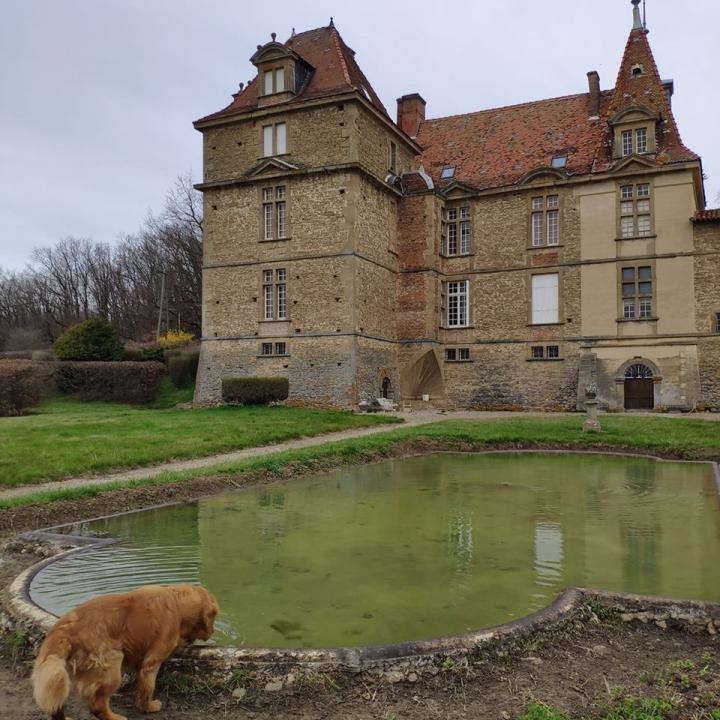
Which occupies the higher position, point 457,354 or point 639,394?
point 457,354

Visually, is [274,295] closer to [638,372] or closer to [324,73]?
[324,73]

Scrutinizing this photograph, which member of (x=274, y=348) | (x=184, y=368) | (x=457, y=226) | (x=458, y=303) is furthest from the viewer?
(x=184, y=368)

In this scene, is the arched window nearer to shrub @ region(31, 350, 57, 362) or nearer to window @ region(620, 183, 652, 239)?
window @ region(620, 183, 652, 239)

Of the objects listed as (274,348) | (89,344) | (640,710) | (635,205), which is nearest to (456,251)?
(635,205)

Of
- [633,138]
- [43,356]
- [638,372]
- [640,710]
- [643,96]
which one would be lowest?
[640,710]

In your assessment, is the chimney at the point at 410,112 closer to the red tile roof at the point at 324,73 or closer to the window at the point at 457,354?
the red tile roof at the point at 324,73

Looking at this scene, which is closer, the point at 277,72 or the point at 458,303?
the point at 277,72

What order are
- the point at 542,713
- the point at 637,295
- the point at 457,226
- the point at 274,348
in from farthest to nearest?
the point at 457,226, the point at 274,348, the point at 637,295, the point at 542,713

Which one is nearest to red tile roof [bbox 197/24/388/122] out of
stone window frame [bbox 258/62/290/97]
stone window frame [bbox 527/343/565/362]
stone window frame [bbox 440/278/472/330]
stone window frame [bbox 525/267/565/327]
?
stone window frame [bbox 258/62/290/97]

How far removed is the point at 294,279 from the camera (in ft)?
88.2

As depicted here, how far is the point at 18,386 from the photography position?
25203 millimetres

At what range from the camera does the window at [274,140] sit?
27375 millimetres

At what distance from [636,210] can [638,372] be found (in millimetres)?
6257

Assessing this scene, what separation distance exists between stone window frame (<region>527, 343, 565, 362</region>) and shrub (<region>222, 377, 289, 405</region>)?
1007 cm
